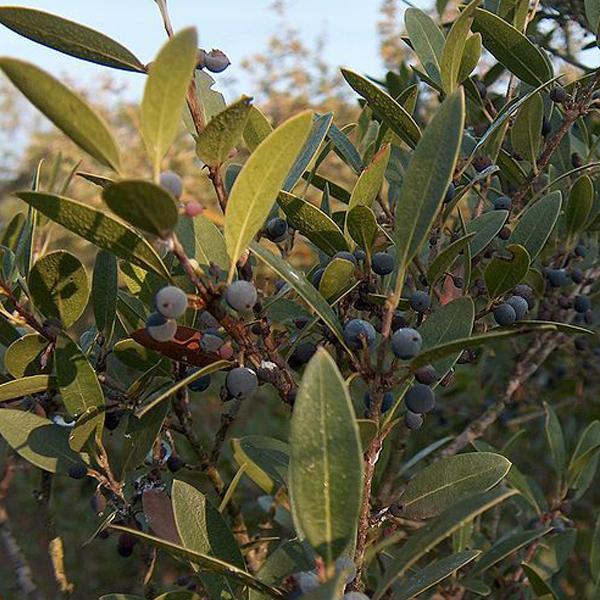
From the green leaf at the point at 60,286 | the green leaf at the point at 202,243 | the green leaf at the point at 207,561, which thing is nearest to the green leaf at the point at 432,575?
the green leaf at the point at 207,561

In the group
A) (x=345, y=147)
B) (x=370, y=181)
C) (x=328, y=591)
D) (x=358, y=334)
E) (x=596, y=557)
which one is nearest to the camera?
(x=328, y=591)

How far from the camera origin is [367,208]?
2.70ft

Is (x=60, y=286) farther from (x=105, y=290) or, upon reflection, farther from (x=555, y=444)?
(x=555, y=444)

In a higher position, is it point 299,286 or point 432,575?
point 299,286

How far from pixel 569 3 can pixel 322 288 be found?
110cm

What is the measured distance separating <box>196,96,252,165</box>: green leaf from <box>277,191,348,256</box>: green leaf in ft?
0.42

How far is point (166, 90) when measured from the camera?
0.57 metres

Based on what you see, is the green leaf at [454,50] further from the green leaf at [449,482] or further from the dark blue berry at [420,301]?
the green leaf at [449,482]

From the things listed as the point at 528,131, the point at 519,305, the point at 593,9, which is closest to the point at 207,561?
the point at 519,305

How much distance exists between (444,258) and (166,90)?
333 millimetres

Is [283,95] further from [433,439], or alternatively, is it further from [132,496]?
[132,496]

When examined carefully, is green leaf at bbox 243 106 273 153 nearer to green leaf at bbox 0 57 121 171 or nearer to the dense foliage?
the dense foliage

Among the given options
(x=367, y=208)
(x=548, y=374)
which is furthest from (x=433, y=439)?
(x=367, y=208)

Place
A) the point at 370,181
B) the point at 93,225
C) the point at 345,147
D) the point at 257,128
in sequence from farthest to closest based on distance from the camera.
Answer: the point at 345,147 → the point at 257,128 → the point at 370,181 → the point at 93,225
